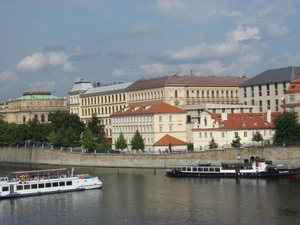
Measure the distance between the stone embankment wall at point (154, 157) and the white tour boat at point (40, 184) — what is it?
18195 millimetres

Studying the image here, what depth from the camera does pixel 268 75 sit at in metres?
117

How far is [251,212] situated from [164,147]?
45.7m

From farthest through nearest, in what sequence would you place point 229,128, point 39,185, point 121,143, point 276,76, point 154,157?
point 276,76
point 121,143
point 229,128
point 154,157
point 39,185

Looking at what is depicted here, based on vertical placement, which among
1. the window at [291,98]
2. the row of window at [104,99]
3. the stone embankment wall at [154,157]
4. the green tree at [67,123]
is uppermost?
the row of window at [104,99]

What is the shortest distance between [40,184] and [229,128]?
3044 cm

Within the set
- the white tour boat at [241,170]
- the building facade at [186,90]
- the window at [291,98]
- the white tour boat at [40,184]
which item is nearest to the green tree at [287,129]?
the white tour boat at [241,170]

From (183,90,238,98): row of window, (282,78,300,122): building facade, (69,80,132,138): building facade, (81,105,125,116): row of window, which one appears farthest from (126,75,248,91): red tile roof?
(282,78,300,122): building facade

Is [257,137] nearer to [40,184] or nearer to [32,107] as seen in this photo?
[40,184]

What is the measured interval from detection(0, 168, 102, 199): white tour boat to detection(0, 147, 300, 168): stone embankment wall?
18.2 meters

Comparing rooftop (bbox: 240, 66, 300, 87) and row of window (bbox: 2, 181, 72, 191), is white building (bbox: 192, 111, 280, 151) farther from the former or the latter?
row of window (bbox: 2, 181, 72, 191)

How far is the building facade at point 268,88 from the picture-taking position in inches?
4400

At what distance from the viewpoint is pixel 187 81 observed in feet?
424

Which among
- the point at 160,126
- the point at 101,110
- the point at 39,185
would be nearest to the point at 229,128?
the point at 160,126

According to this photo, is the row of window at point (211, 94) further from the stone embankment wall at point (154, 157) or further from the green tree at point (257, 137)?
the green tree at point (257, 137)
